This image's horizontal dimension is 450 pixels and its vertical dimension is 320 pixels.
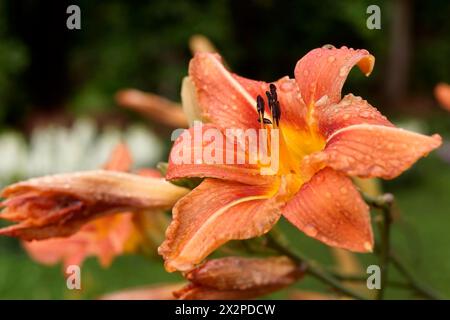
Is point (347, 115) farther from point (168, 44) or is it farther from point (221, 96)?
point (168, 44)

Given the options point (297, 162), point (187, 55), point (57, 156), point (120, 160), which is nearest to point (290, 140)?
point (297, 162)

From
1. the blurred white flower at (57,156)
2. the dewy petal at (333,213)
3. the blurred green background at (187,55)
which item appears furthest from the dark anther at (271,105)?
the blurred green background at (187,55)

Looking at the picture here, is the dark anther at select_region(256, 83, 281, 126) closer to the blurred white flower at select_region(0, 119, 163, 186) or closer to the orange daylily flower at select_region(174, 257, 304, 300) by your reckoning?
the orange daylily flower at select_region(174, 257, 304, 300)

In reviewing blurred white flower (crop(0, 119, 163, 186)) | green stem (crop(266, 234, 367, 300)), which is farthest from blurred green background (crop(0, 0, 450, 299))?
green stem (crop(266, 234, 367, 300))

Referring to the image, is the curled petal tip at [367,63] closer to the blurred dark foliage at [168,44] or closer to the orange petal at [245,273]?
the orange petal at [245,273]
